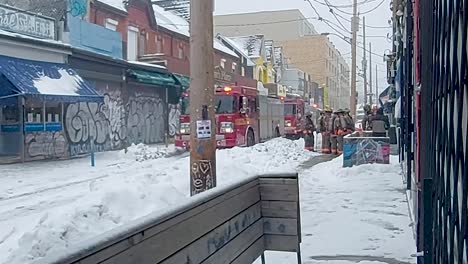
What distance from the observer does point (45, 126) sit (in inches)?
930

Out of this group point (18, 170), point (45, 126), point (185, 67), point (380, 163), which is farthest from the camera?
point (185, 67)

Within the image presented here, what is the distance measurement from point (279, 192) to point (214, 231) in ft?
4.84

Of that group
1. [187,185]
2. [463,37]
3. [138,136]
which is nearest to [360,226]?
[187,185]

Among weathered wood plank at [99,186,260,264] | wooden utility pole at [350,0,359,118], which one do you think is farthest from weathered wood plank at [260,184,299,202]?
wooden utility pole at [350,0,359,118]

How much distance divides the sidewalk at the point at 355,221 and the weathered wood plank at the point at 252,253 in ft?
2.72

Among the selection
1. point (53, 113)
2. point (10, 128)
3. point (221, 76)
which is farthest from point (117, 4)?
point (10, 128)

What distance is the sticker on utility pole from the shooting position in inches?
317

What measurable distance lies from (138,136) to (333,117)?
444 inches

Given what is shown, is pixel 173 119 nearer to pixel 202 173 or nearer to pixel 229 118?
pixel 229 118

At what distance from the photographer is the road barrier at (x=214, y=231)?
297cm

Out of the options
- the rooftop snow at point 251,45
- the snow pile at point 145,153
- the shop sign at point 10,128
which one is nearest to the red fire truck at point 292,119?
the snow pile at point 145,153

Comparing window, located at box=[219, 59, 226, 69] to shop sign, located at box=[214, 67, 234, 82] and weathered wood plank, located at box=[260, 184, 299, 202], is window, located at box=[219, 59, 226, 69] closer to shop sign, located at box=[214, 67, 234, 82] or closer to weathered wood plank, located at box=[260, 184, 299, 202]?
shop sign, located at box=[214, 67, 234, 82]

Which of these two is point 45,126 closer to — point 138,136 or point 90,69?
point 90,69

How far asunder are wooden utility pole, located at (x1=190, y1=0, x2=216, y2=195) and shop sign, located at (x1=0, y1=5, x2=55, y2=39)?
15.5 m
